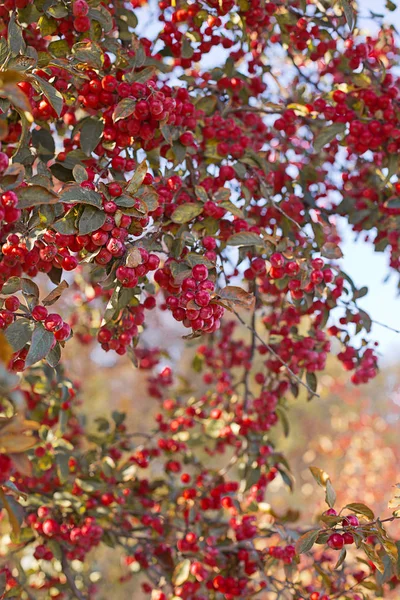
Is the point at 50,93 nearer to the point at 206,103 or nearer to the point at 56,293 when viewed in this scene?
the point at 56,293

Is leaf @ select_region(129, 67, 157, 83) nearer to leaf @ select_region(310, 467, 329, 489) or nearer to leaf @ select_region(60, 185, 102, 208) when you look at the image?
leaf @ select_region(60, 185, 102, 208)

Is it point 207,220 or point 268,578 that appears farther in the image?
point 268,578

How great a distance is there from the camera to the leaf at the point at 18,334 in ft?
3.32

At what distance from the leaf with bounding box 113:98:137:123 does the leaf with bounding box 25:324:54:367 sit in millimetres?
465

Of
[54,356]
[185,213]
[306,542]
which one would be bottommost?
[306,542]

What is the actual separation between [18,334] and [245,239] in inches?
22.1

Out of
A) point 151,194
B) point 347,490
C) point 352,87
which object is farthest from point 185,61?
point 347,490

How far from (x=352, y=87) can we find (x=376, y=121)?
0.12 metres

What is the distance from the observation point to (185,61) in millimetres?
1812

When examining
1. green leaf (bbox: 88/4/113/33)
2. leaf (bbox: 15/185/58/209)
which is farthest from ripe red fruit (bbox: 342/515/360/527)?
green leaf (bbox: 88/4/113/33)

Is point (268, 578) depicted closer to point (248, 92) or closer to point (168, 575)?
point (168, 575)

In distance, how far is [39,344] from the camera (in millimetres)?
1007

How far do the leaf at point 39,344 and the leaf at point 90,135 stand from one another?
0.50 metres

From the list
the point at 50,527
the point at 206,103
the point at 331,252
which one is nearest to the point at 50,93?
the point at 206,103
